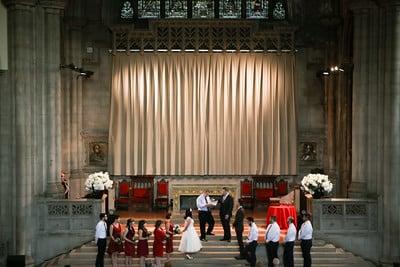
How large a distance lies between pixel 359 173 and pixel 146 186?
8.56 meters

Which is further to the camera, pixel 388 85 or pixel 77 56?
pixel 77 56

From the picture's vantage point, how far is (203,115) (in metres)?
28.2

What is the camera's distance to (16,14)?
2059cm

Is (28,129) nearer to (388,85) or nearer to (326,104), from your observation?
(388,85)

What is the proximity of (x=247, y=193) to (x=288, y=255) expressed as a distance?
28.1ft

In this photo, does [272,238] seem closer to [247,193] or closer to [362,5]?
[362,5]

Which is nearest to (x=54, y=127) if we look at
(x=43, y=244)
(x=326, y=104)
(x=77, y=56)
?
(x=43, y=244)

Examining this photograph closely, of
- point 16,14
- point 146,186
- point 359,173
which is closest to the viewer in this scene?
point 16,14

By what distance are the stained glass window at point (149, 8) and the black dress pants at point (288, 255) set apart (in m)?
12.8

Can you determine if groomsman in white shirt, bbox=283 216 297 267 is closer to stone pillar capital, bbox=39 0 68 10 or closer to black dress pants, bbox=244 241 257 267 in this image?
black dress pants, bbox=244 241 257 267

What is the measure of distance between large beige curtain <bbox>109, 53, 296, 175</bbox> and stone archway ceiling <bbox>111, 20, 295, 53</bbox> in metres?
0.33

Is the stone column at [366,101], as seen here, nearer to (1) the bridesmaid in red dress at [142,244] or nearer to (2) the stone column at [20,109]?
(1) the bridesmaid in red dress at [142,244]

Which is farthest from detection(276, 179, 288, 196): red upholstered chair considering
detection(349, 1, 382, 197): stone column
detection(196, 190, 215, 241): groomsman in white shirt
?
detection(196, 190, 215, 241): groomsman in white shirt

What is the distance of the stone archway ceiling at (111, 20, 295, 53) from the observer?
90.6 ft
